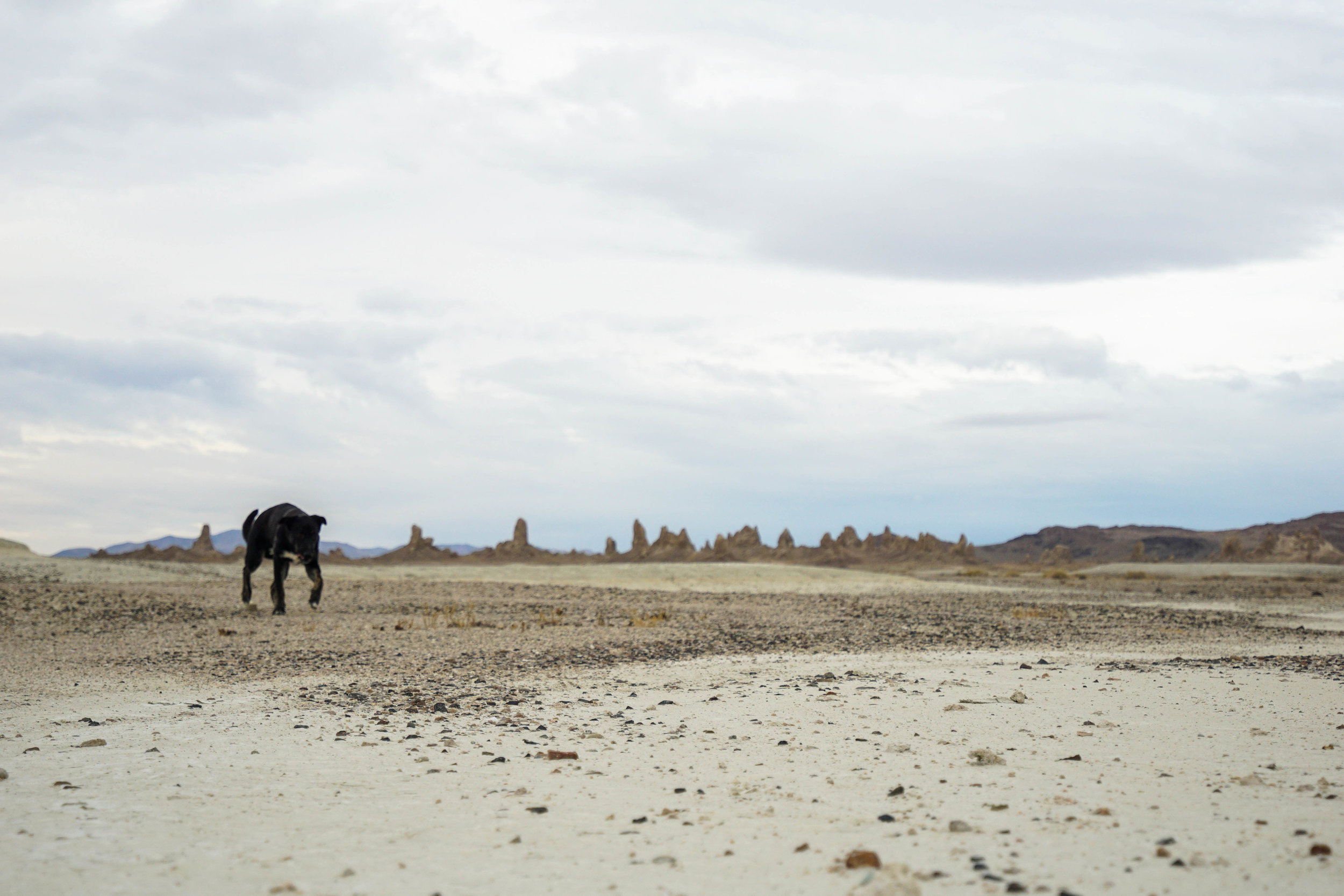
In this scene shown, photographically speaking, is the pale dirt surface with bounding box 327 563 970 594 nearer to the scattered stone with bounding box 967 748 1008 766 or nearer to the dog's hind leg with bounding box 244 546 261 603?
the dog's hind leg with bounding box 244 546 261 603

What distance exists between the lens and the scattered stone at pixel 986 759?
6.87 m

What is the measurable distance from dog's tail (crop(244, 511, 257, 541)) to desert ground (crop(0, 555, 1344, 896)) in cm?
568

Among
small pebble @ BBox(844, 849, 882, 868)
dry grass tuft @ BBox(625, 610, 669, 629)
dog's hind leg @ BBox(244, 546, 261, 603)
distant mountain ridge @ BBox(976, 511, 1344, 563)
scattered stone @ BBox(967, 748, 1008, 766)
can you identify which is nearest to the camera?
small pebble @ BBox(844, 849, 882, 868)

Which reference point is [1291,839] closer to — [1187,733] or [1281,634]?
[1187,733]

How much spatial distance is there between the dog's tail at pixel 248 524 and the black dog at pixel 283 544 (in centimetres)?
46

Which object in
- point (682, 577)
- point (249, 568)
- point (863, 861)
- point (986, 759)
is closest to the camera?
point (863, 861)

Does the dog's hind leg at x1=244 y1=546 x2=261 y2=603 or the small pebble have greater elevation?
the dog's hind leg at x1=244 y1=546 x2=261 y2=603

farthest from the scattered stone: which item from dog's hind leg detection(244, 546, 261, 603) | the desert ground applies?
dog's hind leg detection(244, 546, 261, 603)

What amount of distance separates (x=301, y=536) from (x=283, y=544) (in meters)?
0.44

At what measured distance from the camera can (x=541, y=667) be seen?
498 inches

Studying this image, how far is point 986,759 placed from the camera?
22.7 feet

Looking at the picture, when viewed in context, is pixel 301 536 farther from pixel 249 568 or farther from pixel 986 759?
pixel 986 759

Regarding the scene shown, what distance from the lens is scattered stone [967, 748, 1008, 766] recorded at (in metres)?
6.87

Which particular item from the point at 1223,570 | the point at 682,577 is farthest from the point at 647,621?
the point at 1223,570
